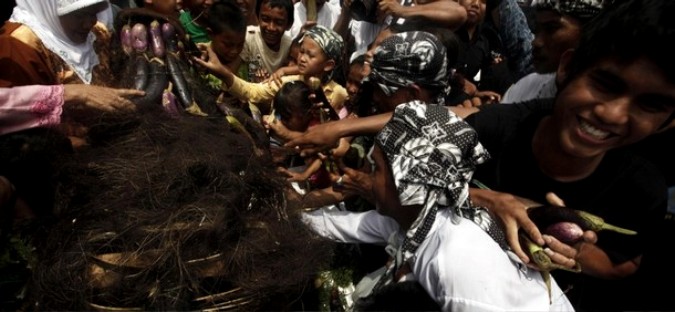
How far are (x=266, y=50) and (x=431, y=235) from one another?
9.06 feet

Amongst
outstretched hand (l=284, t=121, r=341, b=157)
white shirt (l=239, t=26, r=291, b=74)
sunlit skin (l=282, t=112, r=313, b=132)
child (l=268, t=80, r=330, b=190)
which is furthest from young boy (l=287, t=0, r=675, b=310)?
white shirt (l=239, t=26, r=291, b=74)

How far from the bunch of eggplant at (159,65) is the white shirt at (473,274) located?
1245mm

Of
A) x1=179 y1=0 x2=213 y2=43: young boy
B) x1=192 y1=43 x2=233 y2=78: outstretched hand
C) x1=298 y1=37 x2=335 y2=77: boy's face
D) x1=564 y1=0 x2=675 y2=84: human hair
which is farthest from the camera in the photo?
x1=179 y1=0 x2=213 y2=43: young boy

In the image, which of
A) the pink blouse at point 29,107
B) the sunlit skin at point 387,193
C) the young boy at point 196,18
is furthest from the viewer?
the young boy at point 196,18

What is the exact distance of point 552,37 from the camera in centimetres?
217

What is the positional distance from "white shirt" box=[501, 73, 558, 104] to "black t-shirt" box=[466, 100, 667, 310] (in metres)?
0.40

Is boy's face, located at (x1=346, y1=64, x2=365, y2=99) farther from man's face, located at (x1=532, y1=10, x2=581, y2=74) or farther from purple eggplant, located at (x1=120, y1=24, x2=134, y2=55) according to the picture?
purple eggplant, located at (x1=120, y1=24, x2=134, y2=55)

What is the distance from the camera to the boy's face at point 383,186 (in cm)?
149

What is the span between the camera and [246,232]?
140 cm

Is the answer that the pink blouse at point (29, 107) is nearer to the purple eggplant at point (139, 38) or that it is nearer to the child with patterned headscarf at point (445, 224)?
the purple eggplant at point (139, 38)

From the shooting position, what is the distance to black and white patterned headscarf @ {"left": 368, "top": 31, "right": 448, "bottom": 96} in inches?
85.0

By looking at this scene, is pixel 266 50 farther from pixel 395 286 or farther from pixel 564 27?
pixel 395 286

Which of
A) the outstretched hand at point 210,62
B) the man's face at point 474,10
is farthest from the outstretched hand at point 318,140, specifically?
the man's face at point 474,10

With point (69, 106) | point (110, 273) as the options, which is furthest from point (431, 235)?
point (69, 106)
